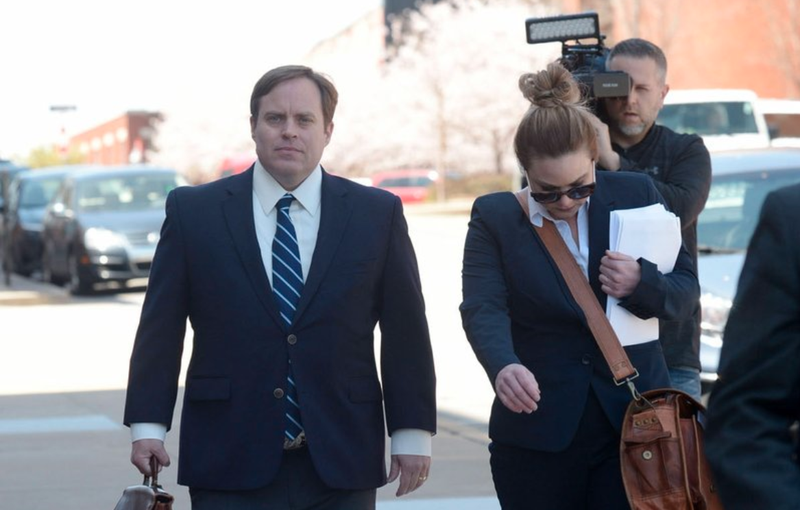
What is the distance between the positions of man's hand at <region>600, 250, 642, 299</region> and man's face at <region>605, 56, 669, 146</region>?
102 cm

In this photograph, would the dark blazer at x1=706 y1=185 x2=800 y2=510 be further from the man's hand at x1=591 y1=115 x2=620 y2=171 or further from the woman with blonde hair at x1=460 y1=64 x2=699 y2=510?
the man's hand at x1=591 y1=115 x2=620 y2=171

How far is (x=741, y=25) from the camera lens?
4812 centimetres

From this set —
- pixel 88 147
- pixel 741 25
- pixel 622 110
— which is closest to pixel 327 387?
pixel 622 110

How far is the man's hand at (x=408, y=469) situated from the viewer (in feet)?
13.5

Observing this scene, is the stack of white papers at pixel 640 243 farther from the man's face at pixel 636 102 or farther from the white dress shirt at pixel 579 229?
the man's face at pixel 636 102

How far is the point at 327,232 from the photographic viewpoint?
4043 mm

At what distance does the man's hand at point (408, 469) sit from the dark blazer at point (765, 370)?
1.89 meters

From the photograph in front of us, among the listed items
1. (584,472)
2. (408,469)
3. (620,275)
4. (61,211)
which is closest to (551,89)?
(620,275)

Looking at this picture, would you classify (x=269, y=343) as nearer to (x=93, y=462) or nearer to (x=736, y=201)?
(x=93, y=462)

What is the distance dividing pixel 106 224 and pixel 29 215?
6.60 meters

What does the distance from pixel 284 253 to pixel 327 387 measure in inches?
14.9

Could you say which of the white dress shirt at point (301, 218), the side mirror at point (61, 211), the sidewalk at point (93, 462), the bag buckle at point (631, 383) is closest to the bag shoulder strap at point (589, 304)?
the bag buckle at point (631, 383)

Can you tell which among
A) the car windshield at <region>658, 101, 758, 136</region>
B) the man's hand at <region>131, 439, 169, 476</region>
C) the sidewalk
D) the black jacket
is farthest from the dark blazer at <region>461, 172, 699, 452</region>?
the car windshield at <region>658, 101, 758, 136</region>

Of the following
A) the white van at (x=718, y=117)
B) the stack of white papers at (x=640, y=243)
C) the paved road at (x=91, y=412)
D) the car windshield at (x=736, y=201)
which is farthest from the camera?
the white van at (x=718, y=117)
